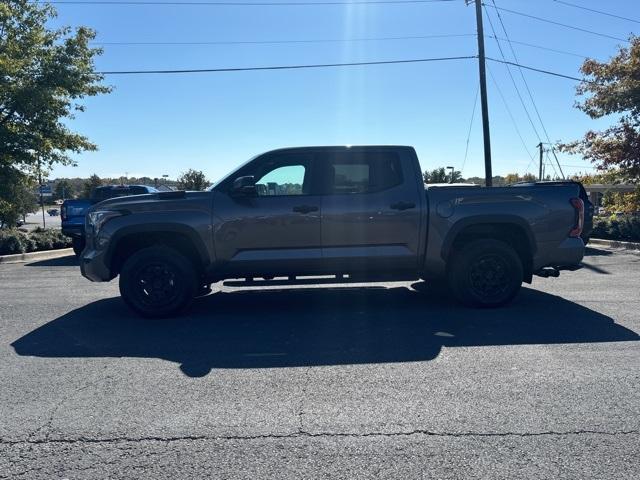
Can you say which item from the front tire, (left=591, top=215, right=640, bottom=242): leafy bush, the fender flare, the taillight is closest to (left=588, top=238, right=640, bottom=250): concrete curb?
(left=591, top=215, right=640, bottom=242): leafy bush

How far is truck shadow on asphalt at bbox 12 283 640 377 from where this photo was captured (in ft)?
18.0

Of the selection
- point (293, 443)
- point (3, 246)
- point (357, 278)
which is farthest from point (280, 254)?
point (3, 246)

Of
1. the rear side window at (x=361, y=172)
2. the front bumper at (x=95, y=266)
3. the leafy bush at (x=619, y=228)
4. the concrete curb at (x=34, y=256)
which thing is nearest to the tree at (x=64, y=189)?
the concrete curb at (x=34, y=256)

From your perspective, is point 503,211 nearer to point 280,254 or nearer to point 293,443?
point 280,254

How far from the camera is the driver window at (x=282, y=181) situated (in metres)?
7.20

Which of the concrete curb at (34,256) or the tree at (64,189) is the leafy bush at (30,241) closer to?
the concrete curb at (34,256)

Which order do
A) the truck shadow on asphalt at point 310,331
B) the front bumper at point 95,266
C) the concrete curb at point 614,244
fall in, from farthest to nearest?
the concrete curb at point 614,244 < the front bumper at point 95,266 < the truck shadow on asphalt at point 310,331

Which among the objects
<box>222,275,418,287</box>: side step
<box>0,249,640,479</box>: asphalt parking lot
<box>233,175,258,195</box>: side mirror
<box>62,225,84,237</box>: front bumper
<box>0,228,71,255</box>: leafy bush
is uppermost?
<box>233,175,258,195</box>: side mirror

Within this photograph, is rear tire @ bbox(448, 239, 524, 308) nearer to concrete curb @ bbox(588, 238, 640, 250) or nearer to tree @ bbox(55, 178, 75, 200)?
concrete curb @ bbox(588, 238, 640, 250)

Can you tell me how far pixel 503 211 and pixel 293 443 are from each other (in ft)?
15.4

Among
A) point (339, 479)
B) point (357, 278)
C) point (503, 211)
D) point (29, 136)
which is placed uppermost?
point (29, 136)

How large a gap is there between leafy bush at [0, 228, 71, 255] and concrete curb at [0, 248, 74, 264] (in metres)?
0.25

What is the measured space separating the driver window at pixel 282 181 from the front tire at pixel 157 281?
1.34m

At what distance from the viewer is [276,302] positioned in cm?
815
